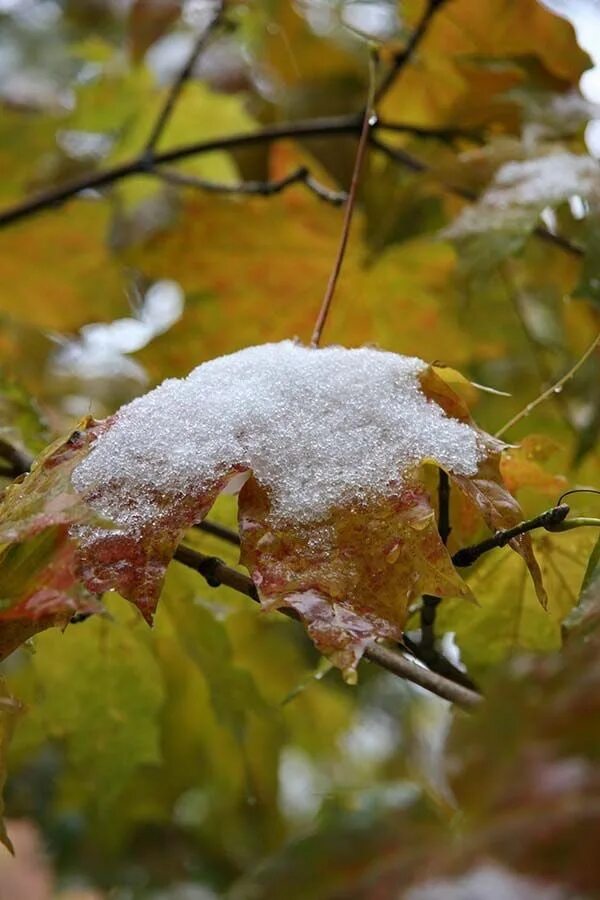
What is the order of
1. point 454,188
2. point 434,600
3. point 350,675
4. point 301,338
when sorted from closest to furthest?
point 350,675
point 434,600
point 454,188
point 301,338

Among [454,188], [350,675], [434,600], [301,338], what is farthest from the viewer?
[301,338]

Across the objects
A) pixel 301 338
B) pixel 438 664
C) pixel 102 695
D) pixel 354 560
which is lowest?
pixel 102 695

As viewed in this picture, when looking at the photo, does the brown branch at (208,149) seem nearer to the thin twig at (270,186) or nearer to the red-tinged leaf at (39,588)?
the thin twig at (270,186)

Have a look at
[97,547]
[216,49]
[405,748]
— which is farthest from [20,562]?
[405,748]

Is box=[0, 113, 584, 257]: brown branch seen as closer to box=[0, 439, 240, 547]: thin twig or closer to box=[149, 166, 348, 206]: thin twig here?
box=[149, 166, 348, 206]: thin twig

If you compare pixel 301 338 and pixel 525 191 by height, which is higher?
pixel 525 191

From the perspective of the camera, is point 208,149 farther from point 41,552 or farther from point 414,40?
point 41,552

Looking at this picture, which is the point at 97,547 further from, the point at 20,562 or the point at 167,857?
the point at 167,857

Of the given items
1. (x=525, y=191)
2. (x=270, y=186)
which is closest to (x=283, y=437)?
(x=525, y=191)
